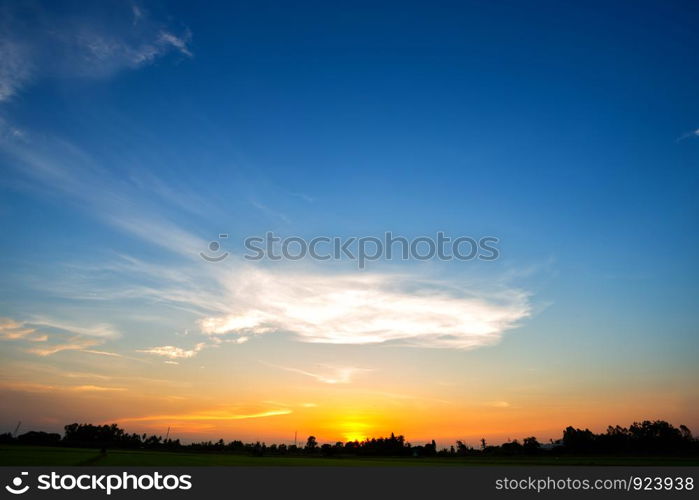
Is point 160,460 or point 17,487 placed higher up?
point 17,487

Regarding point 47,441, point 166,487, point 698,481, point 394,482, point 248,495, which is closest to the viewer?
point 248,495

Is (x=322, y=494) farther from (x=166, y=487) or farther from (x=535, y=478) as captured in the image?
(x=535, y=478)

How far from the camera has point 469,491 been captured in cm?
3566

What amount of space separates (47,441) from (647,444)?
270427 mm

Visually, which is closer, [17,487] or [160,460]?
[17,487]

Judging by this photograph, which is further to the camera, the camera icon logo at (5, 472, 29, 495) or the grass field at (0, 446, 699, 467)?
the grass field at (0, 446, 699, 467)

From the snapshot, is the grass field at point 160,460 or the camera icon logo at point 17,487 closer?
the camera icon logo at point 17,487

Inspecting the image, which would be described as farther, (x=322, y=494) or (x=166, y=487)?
(x=166, y=487)

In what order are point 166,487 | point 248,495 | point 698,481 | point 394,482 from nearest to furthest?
point 248,495 → point 166,487 → point 698,481 → point 394,482

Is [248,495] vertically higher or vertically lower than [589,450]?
higher

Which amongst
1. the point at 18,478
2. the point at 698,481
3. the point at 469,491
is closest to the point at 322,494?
the point at 469,491

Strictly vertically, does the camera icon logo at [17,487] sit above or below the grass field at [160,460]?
above

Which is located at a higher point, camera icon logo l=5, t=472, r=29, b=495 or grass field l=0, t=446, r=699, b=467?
camera icon logo l=5, t=472, r=29, b=495

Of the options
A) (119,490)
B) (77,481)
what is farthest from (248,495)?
(77,481)
